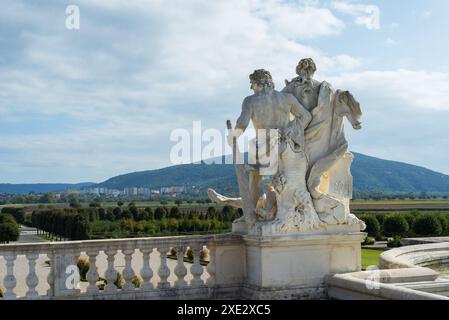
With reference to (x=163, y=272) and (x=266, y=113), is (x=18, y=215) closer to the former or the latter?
(x=163, y=272)

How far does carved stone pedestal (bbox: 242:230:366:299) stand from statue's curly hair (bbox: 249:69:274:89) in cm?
251

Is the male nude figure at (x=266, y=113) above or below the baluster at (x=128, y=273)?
above

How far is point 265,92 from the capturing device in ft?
31.8

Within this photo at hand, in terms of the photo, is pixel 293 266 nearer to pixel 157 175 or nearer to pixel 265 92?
pixel 265 92

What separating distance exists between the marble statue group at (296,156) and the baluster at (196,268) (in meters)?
0.85

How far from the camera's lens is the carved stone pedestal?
30.5 feet

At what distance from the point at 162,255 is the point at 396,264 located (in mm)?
3978

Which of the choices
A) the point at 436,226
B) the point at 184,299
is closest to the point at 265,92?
the point at 184,299

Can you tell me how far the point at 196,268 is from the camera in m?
9.55

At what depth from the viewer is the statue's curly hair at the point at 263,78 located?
32.0 feet

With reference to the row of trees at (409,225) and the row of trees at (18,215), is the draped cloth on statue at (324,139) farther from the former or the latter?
the row of trees at (18,215)

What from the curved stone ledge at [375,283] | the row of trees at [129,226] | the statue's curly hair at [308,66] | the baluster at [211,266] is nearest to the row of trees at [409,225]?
the row of trees at [129,226]

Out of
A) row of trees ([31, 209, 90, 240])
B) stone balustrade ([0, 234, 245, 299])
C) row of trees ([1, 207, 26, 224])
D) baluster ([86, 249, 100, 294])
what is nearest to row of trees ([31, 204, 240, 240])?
row of trees ([31, 209, 90, 240])

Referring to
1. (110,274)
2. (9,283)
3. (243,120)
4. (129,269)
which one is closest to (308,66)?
(243,120)
